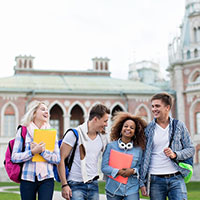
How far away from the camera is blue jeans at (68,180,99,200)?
15.4 feet

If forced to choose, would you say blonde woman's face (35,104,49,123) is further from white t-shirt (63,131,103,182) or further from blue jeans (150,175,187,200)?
blue jeans (150,175,187,200)

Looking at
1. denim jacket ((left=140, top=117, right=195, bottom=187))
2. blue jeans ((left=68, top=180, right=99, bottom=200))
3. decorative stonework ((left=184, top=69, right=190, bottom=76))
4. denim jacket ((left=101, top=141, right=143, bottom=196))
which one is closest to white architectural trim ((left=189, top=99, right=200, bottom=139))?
decorative stonework ((left=184, top=69, right=190, bottom=76))

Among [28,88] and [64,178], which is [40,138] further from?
[28,88]

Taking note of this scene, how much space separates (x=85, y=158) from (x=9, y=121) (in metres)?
25.8

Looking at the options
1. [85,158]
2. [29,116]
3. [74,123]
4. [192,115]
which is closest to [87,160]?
[85,158]

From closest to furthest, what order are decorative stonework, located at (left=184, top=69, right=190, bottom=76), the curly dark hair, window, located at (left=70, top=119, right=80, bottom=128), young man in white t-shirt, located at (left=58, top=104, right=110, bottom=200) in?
young man in white t-shirt, located at (left=58, top=104, right=110, bottom=200) → the curly dark hair → decorative stonework, located at (left=184, top=69, right=190, bottom=76) → window, located at (left=70, top=119, right=80, bottom=128)

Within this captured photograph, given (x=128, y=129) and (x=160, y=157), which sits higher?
(x=128, y=129)

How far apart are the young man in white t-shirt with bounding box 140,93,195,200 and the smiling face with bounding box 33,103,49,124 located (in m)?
1.44

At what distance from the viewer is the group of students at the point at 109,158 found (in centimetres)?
467

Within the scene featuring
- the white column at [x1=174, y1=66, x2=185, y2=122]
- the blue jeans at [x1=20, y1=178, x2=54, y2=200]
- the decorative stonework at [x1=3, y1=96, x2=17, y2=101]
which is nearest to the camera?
the blue jeans at [x1=20, y1=178, x2=54, y2=200]

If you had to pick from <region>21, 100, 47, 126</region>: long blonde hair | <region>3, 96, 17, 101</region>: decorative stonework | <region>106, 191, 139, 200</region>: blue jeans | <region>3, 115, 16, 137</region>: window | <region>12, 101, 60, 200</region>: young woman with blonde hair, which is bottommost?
<region>106, 191, 139, 200</region>: blue jeans

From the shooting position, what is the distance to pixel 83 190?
475 cm

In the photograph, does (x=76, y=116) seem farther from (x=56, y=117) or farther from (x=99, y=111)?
(x=99, y=111)

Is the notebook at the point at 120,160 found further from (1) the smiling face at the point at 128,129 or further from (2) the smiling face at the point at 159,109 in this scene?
(2) the smiling face at the point at 159,109
